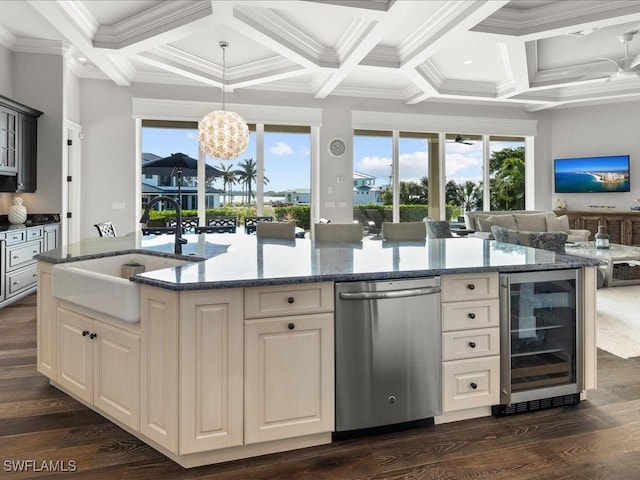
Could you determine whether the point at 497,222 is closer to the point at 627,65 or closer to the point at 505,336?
the point at 627,65

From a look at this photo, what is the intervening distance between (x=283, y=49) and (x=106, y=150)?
3697 mm

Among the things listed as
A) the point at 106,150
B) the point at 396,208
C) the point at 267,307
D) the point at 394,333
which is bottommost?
the point at 394,333

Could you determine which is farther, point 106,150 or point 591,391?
point 106,150

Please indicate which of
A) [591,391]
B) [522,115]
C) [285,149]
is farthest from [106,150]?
[522,115]

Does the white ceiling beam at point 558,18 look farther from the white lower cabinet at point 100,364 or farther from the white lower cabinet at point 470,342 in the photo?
the white lower cabinet at point 100,364

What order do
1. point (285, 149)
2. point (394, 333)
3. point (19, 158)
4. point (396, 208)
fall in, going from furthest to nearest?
point (396, 208) < point (285, 149) < point (19, 158) < point (394, 333)

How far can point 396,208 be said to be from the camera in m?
8.46

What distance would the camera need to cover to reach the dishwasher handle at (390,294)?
196 cm

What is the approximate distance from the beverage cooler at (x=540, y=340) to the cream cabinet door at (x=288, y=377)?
995mm

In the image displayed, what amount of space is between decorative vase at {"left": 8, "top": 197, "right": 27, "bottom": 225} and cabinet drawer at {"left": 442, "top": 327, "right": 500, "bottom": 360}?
5397mm

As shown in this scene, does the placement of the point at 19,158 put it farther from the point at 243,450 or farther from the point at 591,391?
the point at 591,391

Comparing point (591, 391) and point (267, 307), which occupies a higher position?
point (267, 307)

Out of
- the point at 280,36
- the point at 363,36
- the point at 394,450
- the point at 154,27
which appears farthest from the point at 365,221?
the point at 394,450

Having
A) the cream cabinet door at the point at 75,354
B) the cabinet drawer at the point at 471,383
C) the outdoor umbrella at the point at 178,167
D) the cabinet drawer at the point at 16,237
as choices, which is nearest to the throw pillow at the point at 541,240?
the cabinet drawer at the point at 471,383
